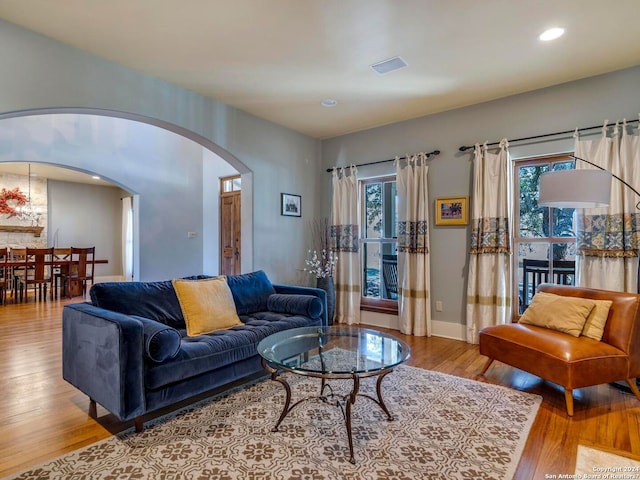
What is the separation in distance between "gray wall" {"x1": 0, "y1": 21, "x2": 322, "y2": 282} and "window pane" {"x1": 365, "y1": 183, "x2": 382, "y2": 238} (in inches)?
32.7

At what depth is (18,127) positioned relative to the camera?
502 centimetres

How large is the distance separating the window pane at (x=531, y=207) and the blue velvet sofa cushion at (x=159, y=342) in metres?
3.70

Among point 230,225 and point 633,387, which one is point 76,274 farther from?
point 633,387

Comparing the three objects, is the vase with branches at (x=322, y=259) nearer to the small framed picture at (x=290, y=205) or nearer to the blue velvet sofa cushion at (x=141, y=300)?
the small framed picture at (x=290, y=205)

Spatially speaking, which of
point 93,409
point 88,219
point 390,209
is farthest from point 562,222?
point 88,219

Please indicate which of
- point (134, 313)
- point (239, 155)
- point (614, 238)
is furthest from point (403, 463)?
point (239, 155)

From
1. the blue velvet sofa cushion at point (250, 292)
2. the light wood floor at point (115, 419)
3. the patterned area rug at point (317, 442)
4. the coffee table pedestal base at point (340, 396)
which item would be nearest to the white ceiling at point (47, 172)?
the light wood floor at point (115, 419)

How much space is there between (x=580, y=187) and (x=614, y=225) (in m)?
0.95

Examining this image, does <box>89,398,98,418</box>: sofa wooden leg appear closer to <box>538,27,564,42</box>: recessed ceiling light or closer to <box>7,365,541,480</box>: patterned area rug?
<box>7,365,541,480</box>: patterned area rug

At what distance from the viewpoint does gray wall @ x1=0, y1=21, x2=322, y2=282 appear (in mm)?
2645

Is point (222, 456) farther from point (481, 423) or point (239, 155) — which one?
point (239, 155)

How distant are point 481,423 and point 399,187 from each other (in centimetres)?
299

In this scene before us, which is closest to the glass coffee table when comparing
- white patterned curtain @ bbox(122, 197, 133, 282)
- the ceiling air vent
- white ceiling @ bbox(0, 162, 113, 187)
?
the ceiling air vent

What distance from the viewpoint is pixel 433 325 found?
4.32 metres
